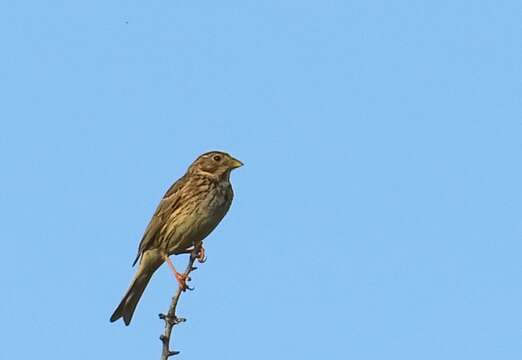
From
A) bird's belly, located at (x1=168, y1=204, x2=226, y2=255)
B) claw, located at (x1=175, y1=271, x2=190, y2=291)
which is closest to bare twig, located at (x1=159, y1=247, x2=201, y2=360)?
claw, located at (x1=175, y1=271, x2=190, y2=291)

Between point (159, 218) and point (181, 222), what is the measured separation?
1.35 ft

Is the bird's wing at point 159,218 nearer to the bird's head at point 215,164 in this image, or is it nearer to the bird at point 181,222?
the bird at point 181,222

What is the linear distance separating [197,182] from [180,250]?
0.76m

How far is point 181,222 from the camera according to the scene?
11.7 metres

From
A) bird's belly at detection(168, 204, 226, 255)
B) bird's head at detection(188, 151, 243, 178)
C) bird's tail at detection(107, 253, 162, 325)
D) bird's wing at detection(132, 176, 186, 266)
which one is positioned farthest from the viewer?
bird's head at detection(188, 151, 243, 178)

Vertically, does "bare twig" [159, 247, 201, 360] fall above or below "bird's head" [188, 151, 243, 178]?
below

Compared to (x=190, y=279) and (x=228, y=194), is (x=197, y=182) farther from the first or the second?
(x=190, y=279)

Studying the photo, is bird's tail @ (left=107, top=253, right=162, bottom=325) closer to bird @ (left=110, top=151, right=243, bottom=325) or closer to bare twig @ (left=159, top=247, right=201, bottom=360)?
bird @ (left=110, top=151, right=243, bottom=325)

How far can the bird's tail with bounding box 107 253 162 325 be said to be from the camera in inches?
453

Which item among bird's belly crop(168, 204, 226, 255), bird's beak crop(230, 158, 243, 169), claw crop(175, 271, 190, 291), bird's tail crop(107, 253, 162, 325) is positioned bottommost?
claw crop(175, 271, 190, 291)

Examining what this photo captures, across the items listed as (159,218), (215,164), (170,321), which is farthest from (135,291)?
(170,321)

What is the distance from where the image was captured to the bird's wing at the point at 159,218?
11.9 metres

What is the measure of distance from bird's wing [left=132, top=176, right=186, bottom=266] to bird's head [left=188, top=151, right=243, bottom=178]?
0.89 feet

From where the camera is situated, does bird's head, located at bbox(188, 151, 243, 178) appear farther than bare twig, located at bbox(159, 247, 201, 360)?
Yes
